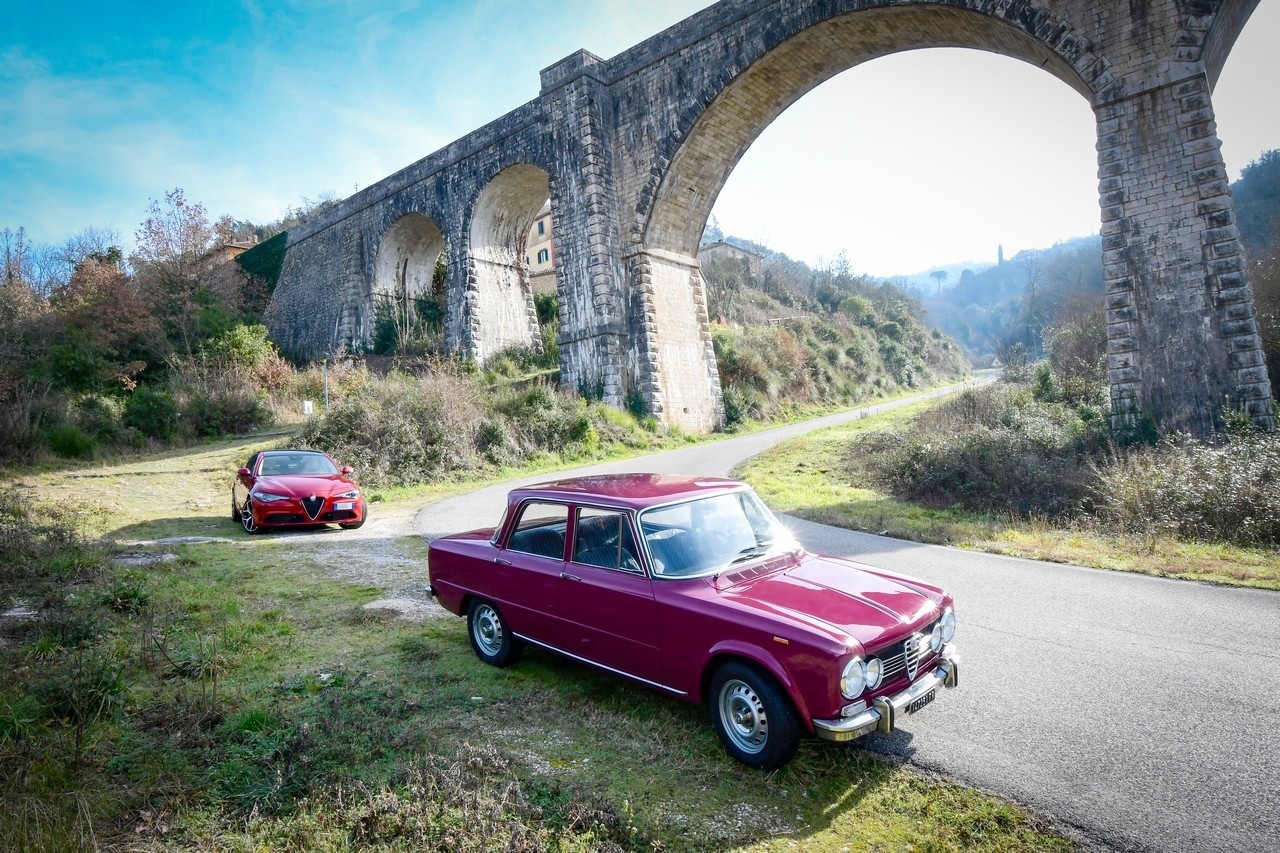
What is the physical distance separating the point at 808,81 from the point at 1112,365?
10.5 metres

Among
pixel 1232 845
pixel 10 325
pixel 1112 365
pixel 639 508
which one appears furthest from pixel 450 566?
pixel 10 325

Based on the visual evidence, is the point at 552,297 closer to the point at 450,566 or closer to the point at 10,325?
the point at 10,325

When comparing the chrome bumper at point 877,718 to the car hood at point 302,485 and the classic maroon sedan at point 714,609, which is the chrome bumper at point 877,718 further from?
the car hood at point 302,485

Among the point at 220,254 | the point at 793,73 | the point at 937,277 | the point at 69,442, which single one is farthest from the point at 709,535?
the point at 937,277

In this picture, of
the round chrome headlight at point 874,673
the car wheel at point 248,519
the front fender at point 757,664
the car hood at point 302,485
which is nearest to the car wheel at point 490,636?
the front fender at point 757,664

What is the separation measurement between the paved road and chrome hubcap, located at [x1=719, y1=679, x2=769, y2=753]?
0.73 meters

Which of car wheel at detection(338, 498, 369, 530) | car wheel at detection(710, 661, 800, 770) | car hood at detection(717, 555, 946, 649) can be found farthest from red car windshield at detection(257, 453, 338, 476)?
car wheel at detection(710, 661, 800, 770)

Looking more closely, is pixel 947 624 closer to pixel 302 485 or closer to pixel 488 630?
pixel 488 630

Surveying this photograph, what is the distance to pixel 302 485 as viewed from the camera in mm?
10352

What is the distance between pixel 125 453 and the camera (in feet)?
57.8

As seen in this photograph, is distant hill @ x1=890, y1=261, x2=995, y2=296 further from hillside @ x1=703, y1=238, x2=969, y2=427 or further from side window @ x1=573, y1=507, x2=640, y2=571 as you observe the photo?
side window @ x1=573, y1=507, x2=640, y2=571

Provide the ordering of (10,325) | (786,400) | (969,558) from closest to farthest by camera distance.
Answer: (969,558)
(10,325)
(786,400)

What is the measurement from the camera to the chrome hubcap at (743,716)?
3377 mm

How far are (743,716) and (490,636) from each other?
2.28 m
